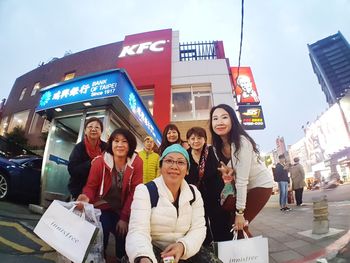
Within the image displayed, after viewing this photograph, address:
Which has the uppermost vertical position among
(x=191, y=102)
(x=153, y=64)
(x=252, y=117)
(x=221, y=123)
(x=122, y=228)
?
(x=153, y=64)

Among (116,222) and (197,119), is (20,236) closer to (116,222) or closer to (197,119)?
(116,222)

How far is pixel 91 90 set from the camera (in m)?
5.68

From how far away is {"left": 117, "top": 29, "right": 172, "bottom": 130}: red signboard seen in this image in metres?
12.0

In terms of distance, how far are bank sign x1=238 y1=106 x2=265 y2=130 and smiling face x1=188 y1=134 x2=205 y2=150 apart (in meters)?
10.0

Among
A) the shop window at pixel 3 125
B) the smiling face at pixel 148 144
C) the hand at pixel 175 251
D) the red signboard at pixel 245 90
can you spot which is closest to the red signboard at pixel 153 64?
the red signboard at pixel 245 90

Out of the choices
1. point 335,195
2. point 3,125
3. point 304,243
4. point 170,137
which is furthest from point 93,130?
point 3,125

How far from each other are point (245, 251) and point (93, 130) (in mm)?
2419

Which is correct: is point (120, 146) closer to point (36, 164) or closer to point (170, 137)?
point (170, 137)

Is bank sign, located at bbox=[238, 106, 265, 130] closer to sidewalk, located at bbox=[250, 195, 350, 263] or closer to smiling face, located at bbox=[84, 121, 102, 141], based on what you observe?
sidewalk, located at bbox=[250, 195, 350, 263]

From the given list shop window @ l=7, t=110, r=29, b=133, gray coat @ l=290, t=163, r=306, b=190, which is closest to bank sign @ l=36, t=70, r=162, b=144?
gray coat @ l=290, t=163, r=306, b=190

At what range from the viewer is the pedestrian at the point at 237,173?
2328mm

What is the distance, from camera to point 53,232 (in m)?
1.86

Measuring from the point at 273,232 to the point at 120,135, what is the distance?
417cm

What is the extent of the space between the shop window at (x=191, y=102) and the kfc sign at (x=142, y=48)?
332 cm
